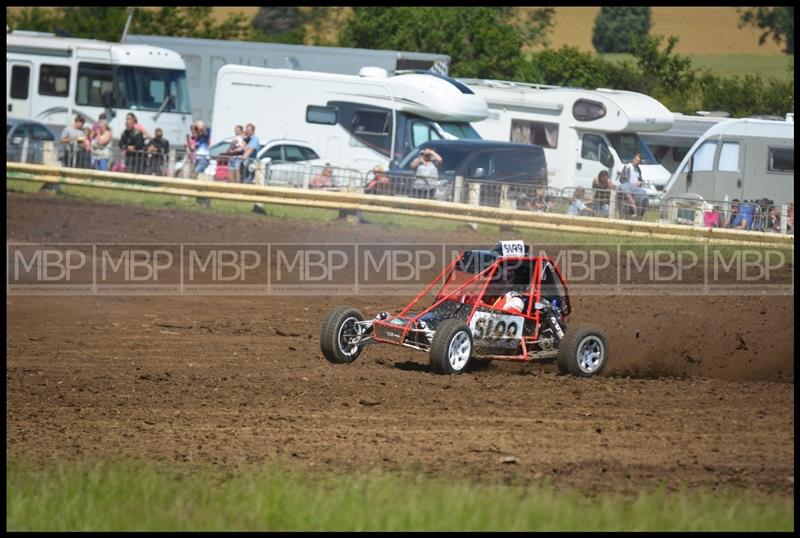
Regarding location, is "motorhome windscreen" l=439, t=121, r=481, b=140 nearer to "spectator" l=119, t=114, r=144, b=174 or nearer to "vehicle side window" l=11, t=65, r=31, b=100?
"spectator" l=119, t=114, r=144, b=174

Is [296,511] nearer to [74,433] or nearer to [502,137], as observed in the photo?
[74,433]

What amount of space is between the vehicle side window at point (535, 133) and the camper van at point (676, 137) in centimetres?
200

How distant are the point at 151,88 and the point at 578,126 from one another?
11015mm

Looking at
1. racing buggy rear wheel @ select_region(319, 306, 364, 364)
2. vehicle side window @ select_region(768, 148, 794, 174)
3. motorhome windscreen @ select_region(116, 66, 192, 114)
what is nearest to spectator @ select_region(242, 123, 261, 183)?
motorhome windscreen @ select_region(116, 66, 192, 114)

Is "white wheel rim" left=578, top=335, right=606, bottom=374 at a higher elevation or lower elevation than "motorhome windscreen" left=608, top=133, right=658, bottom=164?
lower

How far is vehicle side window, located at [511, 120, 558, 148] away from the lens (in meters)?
26.7

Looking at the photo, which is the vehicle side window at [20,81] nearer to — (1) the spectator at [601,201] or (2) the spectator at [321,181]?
(2) the spectator at [321,181]

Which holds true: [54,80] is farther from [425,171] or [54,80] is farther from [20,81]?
[425,171]

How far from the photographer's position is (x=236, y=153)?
24.4 m

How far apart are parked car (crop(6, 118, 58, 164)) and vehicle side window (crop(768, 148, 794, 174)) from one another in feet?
48.0

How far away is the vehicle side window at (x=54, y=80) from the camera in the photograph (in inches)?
1185

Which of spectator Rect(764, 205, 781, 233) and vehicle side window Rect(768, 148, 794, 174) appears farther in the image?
vehicle side window Rect(768, 148, 794, 174)

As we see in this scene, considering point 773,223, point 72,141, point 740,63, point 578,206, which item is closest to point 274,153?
point 72,141

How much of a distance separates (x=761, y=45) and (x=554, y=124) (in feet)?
80.5
